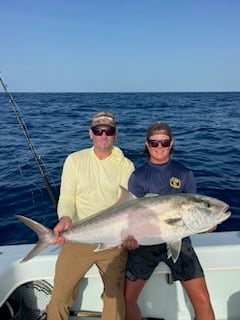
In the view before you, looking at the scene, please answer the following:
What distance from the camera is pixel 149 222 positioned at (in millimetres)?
2930

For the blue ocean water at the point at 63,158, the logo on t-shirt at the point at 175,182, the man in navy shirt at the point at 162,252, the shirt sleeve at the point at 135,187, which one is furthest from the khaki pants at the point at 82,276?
the blue ocean water at the point at 63,158

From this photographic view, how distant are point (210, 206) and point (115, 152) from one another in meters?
1.15

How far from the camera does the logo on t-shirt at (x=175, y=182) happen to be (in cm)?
Answer: 322

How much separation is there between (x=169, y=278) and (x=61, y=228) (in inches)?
47.5

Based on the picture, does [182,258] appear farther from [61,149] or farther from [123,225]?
[61,149]

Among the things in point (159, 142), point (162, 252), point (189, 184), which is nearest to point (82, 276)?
point (162, 252)

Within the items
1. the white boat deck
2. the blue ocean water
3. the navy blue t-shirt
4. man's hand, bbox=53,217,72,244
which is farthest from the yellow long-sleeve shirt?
the blue ocean water

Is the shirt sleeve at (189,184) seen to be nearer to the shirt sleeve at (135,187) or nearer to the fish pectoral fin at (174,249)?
the shirt sleeve at (135,187)

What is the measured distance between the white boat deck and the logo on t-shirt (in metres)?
0.69

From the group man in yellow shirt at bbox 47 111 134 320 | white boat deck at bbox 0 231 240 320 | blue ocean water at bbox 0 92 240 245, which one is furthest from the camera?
blue ocean water at bbox 0 92 240 245

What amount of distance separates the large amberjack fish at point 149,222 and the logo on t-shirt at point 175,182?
31 cm

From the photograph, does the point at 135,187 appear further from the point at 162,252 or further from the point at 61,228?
the point at 61,228

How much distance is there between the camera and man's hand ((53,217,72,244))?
121 inches

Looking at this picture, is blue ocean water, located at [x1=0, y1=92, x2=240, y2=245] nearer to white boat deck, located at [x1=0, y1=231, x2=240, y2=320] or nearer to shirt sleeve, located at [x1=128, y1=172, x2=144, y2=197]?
white boat deck, located at [x1=0, y1=231, x2=240, y2=320]
